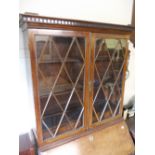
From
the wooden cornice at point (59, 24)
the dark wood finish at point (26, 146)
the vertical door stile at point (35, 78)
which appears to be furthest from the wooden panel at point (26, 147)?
the wooden cornice at point (59, 24)

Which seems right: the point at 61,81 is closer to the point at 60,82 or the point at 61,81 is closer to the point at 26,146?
the point at 60,82

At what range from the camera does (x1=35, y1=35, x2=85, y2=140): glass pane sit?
1.14 meters

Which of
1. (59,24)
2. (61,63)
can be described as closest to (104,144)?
(61,63)

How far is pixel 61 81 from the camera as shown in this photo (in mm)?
1274

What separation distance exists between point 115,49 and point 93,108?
69cm

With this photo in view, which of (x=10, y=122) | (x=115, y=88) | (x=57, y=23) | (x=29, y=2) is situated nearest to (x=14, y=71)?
(x=10, y=122)

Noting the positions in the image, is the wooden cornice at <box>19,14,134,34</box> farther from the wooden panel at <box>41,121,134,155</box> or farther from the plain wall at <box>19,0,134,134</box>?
the wooden panel at <box>41,121,134,155</box>

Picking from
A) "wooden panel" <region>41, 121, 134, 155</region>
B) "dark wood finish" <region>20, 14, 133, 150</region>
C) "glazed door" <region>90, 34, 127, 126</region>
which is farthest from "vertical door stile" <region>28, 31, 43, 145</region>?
"glazed door" <region>90, 34, 127, 126</region>

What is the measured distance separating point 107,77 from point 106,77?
19mm

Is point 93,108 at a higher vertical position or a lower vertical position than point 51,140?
higher

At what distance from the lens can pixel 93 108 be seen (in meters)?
1.45

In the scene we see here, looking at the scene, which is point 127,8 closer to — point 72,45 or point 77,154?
point 72,45

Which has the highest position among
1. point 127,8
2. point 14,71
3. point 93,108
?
point 127,8

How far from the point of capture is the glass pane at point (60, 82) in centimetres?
114
